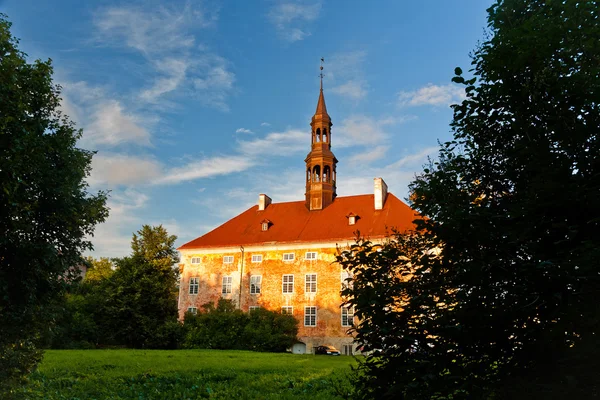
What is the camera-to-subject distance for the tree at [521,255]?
3.83 m

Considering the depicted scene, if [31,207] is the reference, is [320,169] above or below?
above

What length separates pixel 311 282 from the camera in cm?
3991

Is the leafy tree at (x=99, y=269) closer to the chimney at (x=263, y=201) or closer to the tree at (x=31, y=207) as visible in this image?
the chimney at (x=263, y=201)

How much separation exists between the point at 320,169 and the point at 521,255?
40300 mm

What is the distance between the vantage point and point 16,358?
865 centimetres

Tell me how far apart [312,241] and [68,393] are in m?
29.7

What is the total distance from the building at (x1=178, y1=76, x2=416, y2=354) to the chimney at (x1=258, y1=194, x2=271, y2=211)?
107 cm

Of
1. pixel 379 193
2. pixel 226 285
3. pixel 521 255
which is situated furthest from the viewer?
pixel 226 285

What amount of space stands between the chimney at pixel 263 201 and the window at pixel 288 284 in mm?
9502

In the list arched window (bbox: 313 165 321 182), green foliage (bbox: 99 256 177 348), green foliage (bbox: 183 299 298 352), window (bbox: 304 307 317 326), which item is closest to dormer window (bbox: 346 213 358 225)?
arched window (bbox: 313 165 321 182)

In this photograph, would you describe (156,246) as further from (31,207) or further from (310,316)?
(31,207)

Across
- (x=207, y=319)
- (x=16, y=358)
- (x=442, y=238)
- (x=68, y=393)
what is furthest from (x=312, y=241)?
(x=442, y=238)


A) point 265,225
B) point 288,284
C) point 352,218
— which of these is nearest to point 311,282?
point 288,284

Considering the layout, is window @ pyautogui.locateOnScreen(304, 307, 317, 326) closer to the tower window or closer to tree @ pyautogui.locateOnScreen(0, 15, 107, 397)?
the tower window
